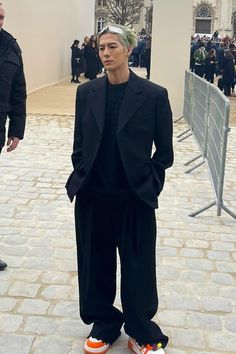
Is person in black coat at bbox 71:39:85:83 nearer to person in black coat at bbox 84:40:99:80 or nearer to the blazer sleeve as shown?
person in black coat at bbox 84:40:99:80

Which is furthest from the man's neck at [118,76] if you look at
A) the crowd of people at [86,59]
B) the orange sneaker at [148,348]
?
the crowd of people at [86,59]

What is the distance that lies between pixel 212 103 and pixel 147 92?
4365mm

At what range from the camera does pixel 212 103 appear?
7.25 metres

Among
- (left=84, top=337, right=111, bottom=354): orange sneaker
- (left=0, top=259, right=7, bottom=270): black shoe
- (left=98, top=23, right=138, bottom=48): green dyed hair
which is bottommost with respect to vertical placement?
(left=0, top=259, right=7, bottom=270): black shoe

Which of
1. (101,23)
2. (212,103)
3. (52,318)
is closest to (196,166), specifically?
(212,103)

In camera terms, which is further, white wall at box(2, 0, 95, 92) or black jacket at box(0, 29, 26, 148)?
white wall at box(2, 0, 95, 92)

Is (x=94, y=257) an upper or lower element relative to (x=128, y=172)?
lower

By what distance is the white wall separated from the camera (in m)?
17.2

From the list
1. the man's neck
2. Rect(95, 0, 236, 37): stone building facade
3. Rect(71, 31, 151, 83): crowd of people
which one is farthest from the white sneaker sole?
Rect(95, 0, 236, 37): stone building facade

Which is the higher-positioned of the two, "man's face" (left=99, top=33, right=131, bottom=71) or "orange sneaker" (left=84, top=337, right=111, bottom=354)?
"man's face" (left=99, top=33, right=131, bottom=71)

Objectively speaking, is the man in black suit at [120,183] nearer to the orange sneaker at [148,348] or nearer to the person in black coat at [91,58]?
the orange sneaker at [148,348]

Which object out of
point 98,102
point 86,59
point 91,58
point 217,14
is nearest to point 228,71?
point 91,58

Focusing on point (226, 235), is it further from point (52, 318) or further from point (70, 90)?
point (70, 90)

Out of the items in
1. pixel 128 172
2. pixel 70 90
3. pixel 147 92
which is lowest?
pixel 70 90
